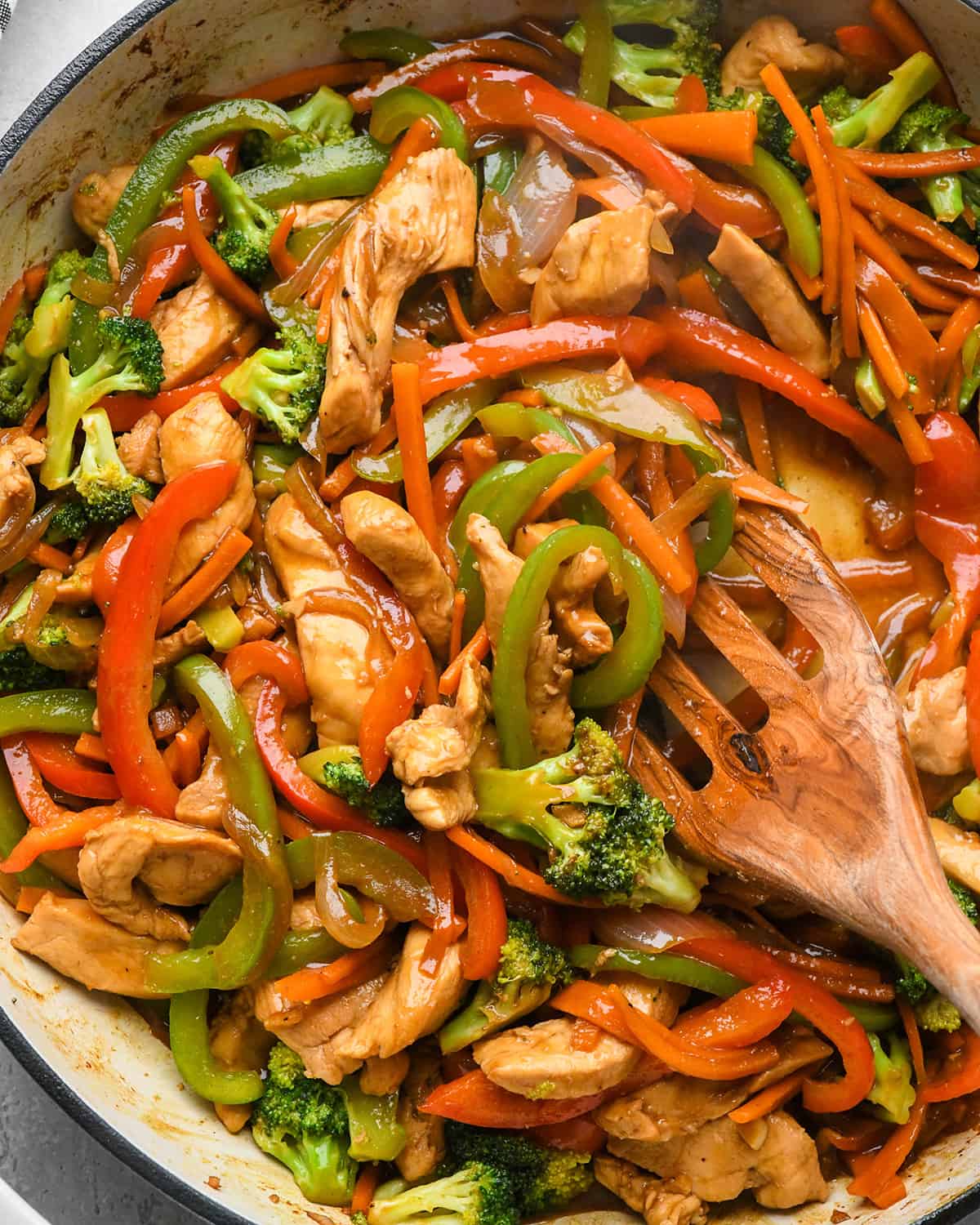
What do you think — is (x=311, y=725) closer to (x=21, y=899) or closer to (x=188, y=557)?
(x=188, y=557)

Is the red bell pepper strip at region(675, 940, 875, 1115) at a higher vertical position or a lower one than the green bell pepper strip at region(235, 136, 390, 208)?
lower

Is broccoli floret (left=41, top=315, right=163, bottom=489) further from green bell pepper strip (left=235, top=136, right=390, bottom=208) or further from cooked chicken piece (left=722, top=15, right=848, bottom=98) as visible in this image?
cooked chicken piece (left=722, top=15, right=848, bottom=98)

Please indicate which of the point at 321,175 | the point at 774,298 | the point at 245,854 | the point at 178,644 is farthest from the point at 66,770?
the point at 774,298

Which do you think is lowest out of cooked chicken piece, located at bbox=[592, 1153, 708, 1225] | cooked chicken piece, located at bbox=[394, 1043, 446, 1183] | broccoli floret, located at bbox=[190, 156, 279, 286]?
cooked chicken piece, located at bbox=[592, 1153, 708, 1225]

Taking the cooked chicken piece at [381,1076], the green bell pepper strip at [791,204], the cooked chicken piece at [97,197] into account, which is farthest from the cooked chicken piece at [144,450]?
the green bell pepper strip at [791,204]

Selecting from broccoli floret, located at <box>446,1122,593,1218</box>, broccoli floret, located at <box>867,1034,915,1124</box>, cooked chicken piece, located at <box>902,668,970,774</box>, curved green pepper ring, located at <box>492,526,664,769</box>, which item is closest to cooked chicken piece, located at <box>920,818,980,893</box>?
cooked chicken piece, located at <box>902,668,970,774</box>

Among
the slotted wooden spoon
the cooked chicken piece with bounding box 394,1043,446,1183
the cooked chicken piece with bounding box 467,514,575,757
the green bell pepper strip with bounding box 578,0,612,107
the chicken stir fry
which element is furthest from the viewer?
the green bell pepper strip with bounding box 578,0,612,107
